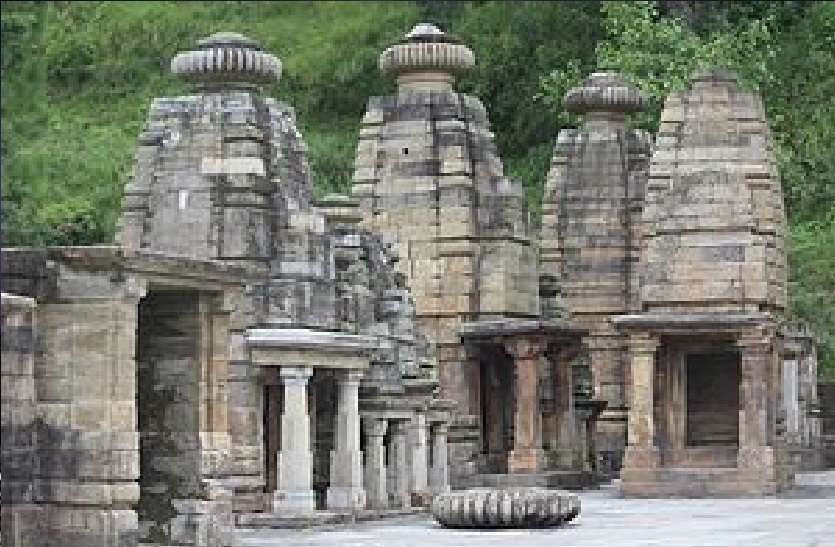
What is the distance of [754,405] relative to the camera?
1251 inches

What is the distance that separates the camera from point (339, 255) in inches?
1051

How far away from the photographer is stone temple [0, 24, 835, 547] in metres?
18.7

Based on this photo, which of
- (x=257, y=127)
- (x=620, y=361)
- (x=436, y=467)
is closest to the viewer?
(x=257, y=127)

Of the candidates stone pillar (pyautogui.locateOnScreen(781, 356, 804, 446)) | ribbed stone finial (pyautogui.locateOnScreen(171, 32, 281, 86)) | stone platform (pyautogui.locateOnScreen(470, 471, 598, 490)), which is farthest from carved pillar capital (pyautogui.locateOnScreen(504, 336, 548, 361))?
Result: ribbed stone finial (pyautogui.locateOnScreen(171, 32, 281, 86))

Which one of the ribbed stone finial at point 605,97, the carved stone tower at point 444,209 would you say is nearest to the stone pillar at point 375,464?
the carved stone tower at point 444,209

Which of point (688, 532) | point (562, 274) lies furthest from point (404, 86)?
point (688, 532)

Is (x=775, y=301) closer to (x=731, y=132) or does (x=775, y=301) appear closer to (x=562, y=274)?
(x=731, y=132)

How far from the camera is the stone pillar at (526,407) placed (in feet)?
112

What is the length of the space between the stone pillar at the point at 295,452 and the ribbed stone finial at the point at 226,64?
4317 millimetres

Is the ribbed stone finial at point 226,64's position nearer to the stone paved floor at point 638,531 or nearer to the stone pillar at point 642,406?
the stone paved floor at point 638,531

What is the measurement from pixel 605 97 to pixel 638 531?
18217 millimetres

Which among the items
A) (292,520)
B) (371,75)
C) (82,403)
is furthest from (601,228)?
(371,75)

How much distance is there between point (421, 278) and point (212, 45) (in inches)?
355

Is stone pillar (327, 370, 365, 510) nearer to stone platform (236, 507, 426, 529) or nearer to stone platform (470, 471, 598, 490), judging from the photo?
stone platform (236, 507, 426, 529)
